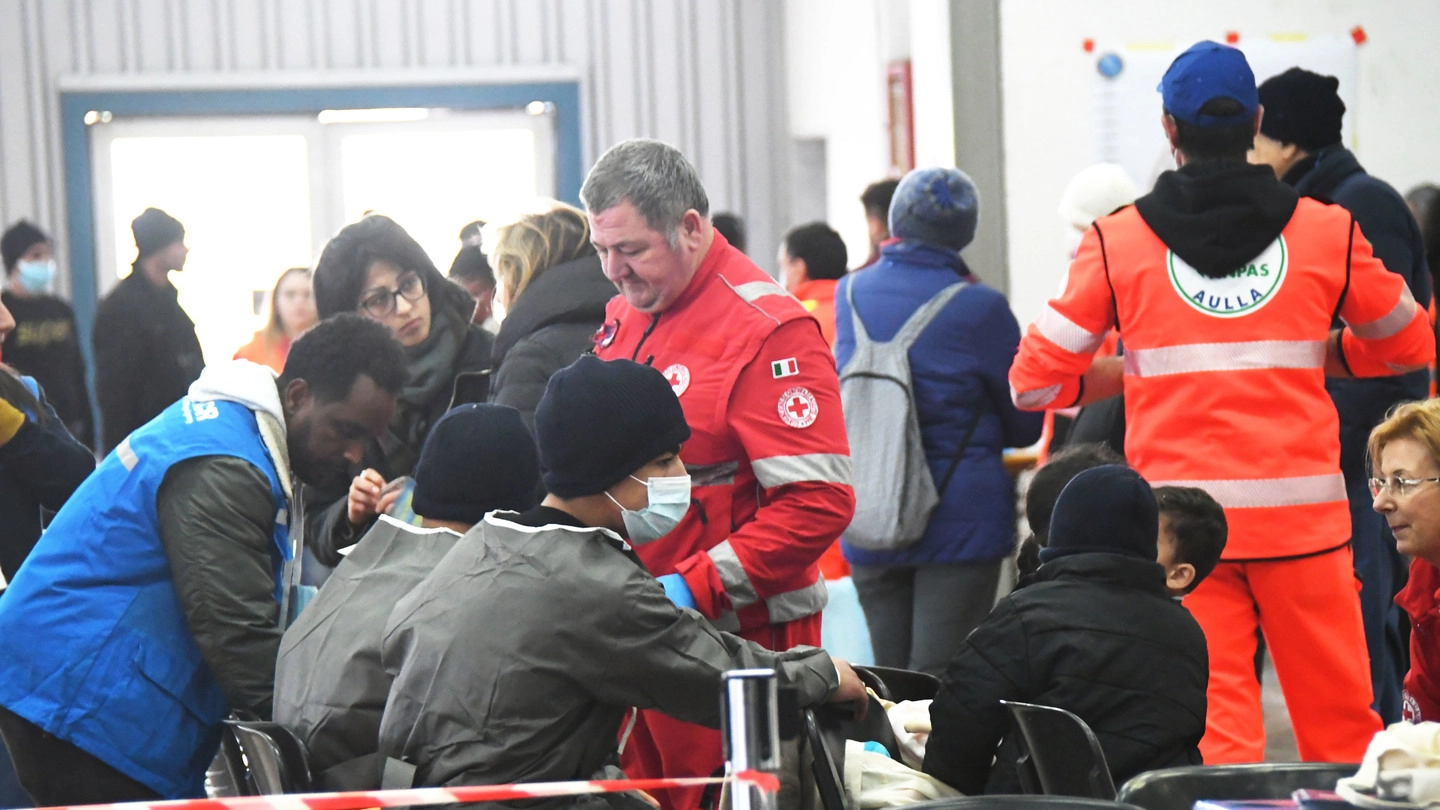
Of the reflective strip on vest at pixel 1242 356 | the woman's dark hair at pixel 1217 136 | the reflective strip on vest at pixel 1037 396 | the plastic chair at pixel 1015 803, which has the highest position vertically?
the woman's dark hair at pixel 1217 136

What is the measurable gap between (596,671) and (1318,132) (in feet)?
7.36

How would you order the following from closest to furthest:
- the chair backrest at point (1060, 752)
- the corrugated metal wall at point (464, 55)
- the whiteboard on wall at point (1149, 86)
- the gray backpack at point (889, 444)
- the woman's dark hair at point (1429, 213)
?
the chair backrest at point (1060, 752)
the gray backpack at point (889, 444)
the woman's dark hair at point (1429, 213)
the whiteboard on wall at point (1149, 86)
the corrugated metal wall at point (464, 55)

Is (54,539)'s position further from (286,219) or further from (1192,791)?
(286,219)

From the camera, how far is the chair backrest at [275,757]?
6.98 feet

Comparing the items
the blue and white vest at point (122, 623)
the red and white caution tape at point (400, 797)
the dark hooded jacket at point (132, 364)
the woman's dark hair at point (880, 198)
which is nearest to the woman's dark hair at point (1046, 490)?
the red and white caution tape at point (400, 797)

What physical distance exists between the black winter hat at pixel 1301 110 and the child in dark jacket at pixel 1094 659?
1.51m

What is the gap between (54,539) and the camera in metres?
2.54

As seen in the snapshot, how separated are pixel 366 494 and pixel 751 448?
836 millimetres

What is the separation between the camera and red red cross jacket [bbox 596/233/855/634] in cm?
235

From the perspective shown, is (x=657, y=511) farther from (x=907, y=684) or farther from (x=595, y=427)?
(x=907, y=684)

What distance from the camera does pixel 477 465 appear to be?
220 centimetres

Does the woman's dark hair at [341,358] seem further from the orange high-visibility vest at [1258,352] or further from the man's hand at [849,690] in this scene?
the orange high-visibility vest at [1258,352]

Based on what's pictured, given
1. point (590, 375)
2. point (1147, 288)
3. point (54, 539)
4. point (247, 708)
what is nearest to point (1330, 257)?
point (1147, 288)

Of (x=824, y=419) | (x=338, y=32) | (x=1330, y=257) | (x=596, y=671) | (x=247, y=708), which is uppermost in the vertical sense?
(x=338, y=32)
